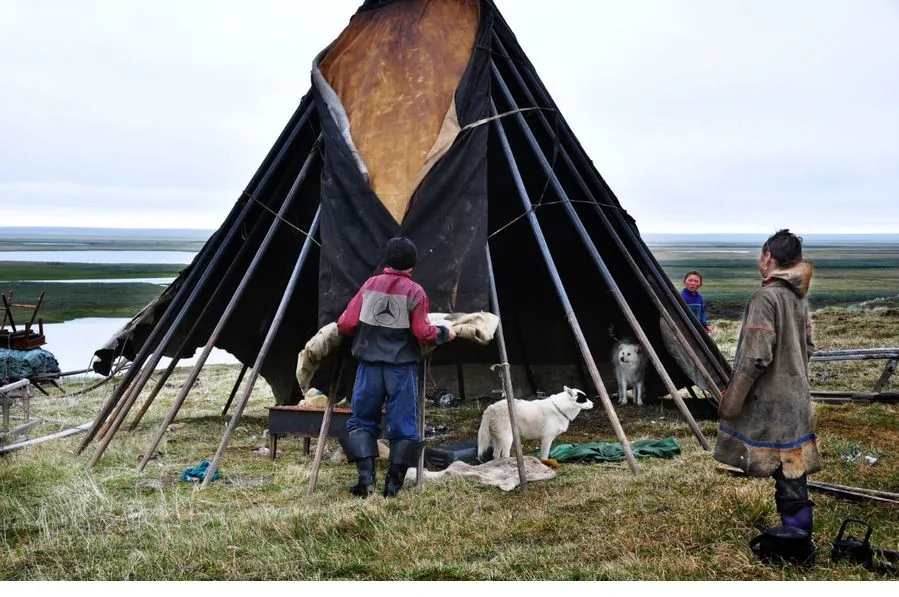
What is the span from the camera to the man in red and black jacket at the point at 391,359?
6527 millimetres

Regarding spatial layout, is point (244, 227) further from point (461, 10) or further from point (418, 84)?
point (461, 10)

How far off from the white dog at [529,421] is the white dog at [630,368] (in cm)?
323

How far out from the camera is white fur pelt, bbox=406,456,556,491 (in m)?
6.81

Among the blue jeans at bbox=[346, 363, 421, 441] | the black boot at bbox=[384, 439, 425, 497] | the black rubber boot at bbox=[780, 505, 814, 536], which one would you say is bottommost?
the black boot at bbox=[384, 439, 425, 497]

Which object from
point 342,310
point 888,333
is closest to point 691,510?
point 342,310

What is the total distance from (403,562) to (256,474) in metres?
3.04

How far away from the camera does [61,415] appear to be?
1245 cm

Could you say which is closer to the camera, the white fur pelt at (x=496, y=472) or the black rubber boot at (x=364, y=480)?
the black rubber boot at (x=364, y=480)

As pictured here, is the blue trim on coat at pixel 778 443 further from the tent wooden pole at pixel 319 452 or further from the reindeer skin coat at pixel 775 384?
the tent wooden pole at pixel 319 452

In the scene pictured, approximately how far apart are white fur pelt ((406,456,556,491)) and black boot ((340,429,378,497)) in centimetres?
44

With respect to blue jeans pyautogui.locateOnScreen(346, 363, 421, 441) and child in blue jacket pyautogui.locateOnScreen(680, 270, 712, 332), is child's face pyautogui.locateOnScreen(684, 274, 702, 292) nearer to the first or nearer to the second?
child in blue jacket pyautogui.locateOnScreen(680, 270, 712, 332)

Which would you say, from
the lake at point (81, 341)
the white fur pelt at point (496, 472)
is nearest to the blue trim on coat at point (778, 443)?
the white fur pelt at point (496, 472)

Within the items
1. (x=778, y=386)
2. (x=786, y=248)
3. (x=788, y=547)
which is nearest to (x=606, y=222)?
(x=786, y=248)

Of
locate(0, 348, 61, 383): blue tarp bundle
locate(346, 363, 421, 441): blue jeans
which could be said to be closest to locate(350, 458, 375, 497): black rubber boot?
locate(346, 363, 421, 441): blue jeans
